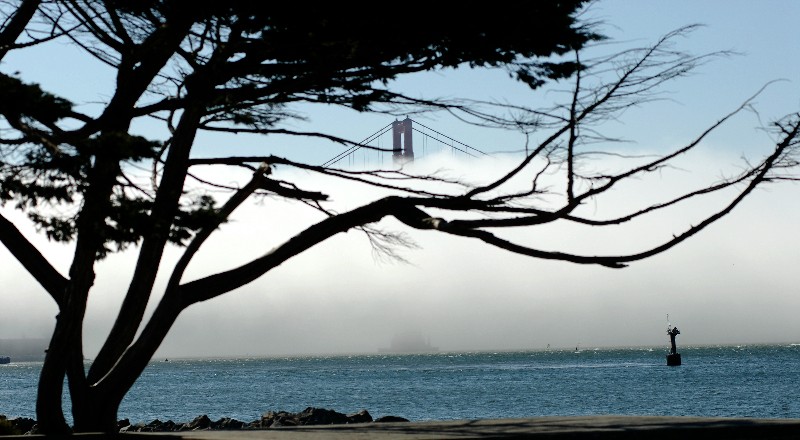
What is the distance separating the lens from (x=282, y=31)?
35.6ft

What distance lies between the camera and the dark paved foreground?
26.9 ft

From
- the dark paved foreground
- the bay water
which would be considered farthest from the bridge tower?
the bay water

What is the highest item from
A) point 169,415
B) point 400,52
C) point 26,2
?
point 26,2

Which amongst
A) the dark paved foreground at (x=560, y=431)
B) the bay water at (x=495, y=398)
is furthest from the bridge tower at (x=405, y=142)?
the bay water at (x=495, y=398)

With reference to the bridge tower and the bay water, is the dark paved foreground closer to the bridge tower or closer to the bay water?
the bridge tower

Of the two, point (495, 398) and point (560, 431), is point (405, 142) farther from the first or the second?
point (495, 398)

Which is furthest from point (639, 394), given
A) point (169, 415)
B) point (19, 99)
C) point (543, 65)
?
point (19, 99)

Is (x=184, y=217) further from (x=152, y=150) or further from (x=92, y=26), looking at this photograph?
(x=92, y=26)

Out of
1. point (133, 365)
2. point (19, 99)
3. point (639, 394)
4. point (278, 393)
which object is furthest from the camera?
point (278, 393)

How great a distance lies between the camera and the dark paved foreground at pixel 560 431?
26.9ft

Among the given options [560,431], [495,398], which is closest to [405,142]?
[560,431]

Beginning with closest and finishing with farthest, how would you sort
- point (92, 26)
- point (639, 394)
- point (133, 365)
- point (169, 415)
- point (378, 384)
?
1. point (133, 365)
2. point (92, 26)
3. point (169, 415)
4. point (639, 394)
5. point (378, 384)

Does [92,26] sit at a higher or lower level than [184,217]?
higher

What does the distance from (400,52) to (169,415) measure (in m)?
48.6
